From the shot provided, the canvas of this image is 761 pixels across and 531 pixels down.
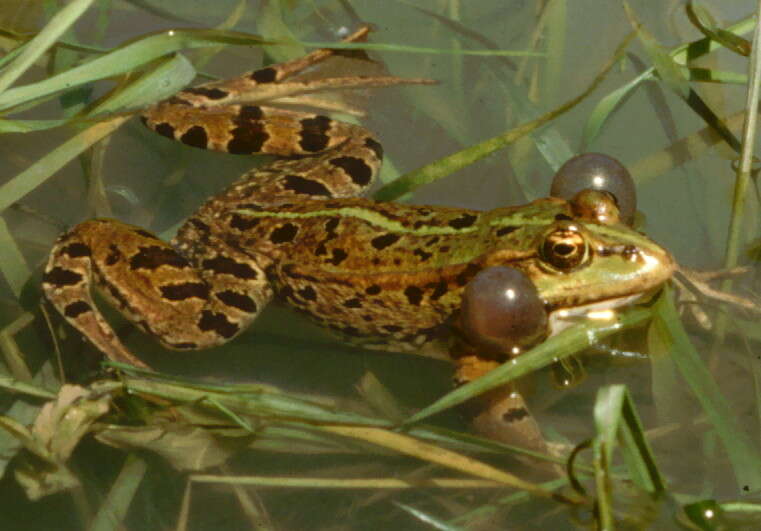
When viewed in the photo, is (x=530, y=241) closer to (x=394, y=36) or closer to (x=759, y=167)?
(x=759, y=167)

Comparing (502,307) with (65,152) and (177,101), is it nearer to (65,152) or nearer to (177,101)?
(177,101)

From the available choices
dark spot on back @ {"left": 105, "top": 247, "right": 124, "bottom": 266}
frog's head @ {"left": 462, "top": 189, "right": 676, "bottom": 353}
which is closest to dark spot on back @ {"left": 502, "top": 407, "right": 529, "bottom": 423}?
frog's head @ {"left": 462, "top": 189, "right": 676, "bottom": 353}

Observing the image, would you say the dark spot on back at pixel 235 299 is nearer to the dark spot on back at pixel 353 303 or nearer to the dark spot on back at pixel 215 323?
the dark spot on back at pixel 215 323

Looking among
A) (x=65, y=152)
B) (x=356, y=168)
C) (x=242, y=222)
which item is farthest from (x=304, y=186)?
(x=65, y=152)

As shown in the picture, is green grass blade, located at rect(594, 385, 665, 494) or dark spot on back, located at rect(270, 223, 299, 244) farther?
dark spot on back, located at rect(270, 223, 299, 244)

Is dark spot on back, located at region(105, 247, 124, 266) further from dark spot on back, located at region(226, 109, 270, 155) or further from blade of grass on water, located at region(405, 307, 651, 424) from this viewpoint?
blade of grass on water, located at region(405, 307, 651, 424)

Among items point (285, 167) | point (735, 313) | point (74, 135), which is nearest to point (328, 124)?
point (285, 167)
